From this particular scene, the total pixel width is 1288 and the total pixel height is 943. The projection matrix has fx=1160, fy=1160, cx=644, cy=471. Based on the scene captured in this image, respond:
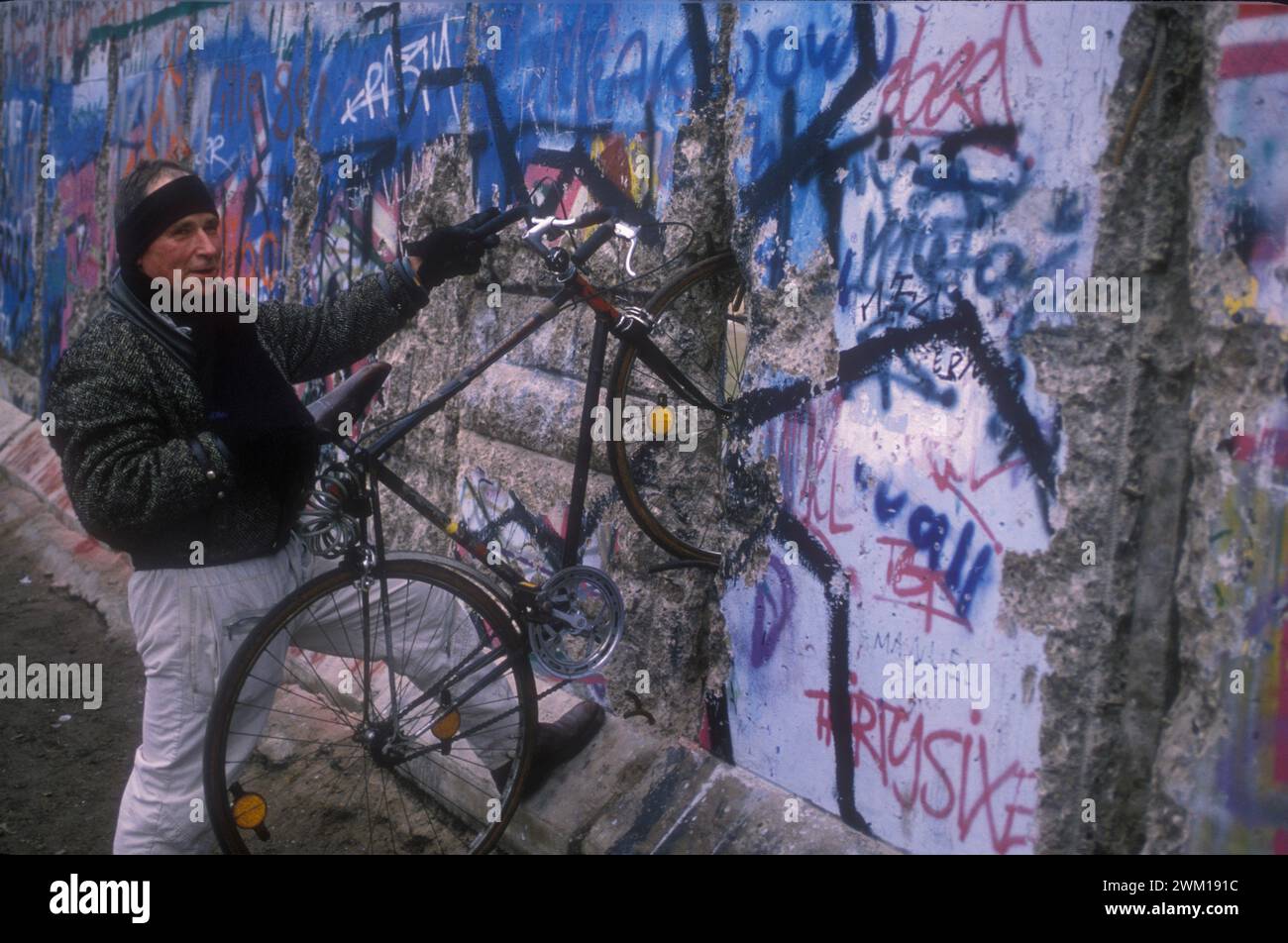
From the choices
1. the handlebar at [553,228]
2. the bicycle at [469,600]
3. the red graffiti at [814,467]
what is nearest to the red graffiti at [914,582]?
the red graffiti at [814,467]

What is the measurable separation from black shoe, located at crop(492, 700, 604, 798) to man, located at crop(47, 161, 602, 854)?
97cm

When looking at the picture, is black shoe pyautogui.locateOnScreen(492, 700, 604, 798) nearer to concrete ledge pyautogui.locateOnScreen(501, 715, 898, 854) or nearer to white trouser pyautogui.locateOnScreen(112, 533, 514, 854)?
concrete ledge pyautogui.locateOnScreen(501, 715, 898, 854)

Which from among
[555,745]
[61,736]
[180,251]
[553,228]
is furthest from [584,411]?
[61,736]

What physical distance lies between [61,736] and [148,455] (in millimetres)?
2577

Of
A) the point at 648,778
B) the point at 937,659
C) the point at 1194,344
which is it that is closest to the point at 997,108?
the point at 1194,344

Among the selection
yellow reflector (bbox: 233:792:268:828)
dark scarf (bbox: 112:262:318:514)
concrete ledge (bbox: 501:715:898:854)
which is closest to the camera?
dark scarf (bbox: 112:262:318:514)

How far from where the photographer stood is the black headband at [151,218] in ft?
9.67

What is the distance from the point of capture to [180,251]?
299 cm

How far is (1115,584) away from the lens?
8.39 feet

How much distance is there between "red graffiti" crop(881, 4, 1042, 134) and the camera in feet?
8.68

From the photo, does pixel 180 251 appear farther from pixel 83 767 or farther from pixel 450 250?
pixel 83 767

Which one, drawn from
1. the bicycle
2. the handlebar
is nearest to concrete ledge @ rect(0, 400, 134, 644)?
the bicycle

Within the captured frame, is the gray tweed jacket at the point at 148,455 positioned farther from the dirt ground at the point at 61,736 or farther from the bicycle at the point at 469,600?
the dirt ground at the point at 61,736

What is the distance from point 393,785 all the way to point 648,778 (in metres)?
1.05
